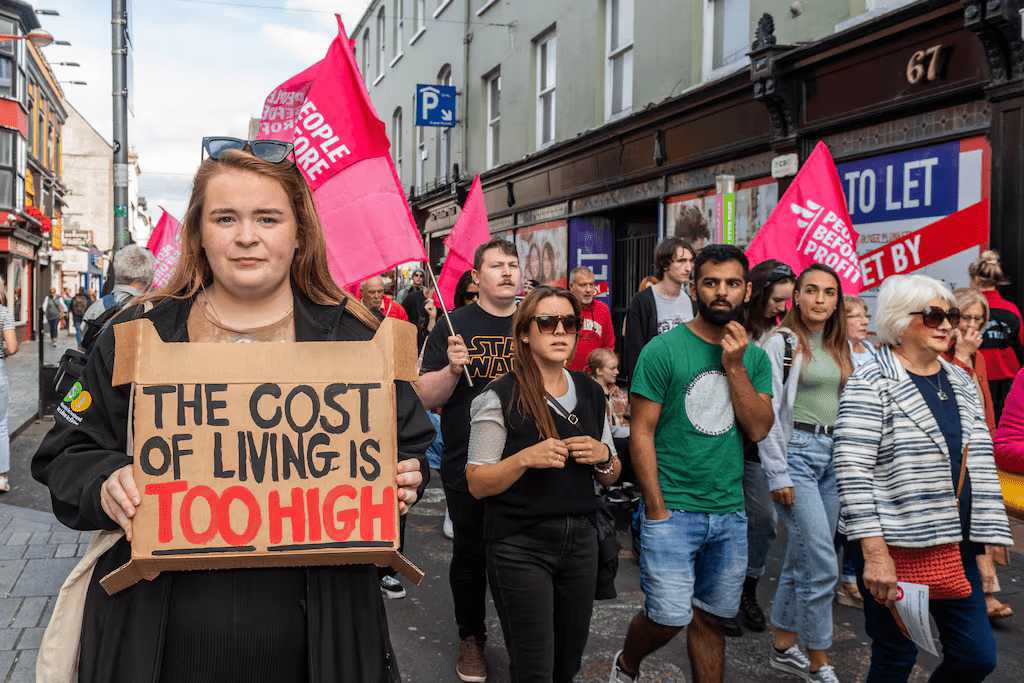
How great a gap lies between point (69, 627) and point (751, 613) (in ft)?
12.7

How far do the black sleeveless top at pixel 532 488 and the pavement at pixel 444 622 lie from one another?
1234 mm

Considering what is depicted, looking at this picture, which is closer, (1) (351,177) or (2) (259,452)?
(2) (259,452)

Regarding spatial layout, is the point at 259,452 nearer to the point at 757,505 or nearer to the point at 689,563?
the point at 689,563

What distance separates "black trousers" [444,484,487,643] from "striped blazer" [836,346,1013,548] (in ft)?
5.76

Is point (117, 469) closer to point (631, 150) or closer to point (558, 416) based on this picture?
point (558, 416)

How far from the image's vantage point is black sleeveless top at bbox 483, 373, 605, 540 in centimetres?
337

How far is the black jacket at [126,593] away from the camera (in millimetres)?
1956

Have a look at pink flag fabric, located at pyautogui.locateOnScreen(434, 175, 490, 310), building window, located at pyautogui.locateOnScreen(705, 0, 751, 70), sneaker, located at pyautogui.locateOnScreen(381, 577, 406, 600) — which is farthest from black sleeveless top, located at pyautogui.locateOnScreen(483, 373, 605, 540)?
building window, located at pyautogui.locateOnScreen(705, 0, 751, 70)

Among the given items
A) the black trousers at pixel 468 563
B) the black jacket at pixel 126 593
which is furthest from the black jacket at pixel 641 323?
the black jacket at pixel 126 593

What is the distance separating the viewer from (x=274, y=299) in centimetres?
221

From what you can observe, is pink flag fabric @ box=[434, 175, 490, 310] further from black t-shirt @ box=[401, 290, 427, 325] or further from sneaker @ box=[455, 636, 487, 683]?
black t-shirt @ box=[401, 290, 427, 325]

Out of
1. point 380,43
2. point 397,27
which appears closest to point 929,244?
point 397,27

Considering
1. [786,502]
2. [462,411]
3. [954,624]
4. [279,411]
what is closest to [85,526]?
[279,411]

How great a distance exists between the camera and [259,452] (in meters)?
2.01
